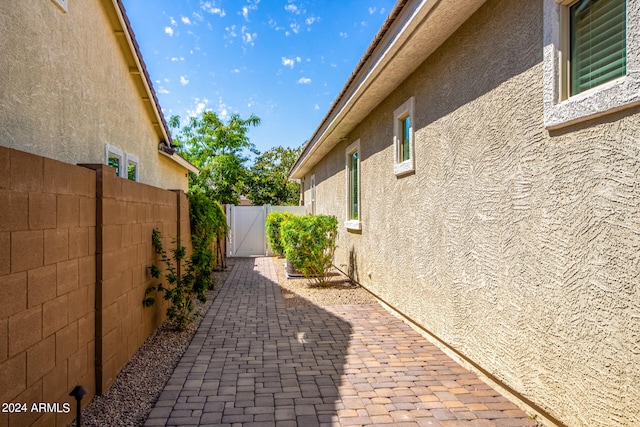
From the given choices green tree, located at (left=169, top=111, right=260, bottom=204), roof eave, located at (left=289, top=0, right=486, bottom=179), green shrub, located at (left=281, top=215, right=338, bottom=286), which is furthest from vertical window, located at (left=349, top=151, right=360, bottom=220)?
green tree, located at (left=169, top=111, right=260, bottom=204)

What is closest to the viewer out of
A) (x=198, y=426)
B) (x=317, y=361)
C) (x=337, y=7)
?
(x=198, y=426)

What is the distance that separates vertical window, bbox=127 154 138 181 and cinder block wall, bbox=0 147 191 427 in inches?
178

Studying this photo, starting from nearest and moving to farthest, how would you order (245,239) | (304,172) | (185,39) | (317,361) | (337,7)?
(317,361), (337,7), (185,39), (245,239), (304,172)

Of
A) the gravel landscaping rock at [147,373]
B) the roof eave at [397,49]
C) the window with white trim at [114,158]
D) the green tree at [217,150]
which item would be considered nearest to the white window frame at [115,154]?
the window with white trim at [114,158]

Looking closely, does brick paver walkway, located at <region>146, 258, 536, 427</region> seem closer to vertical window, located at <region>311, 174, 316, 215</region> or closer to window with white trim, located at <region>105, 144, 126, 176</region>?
window with white trim, located at <region>105, 144, 126, 176</region>

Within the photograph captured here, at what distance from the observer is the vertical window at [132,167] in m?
8.65

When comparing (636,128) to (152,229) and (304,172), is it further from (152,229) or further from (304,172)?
(304,172)

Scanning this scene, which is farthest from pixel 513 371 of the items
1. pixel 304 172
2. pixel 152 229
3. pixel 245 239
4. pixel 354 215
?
pixel 304 172

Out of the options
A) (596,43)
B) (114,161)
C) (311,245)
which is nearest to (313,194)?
(311,245)

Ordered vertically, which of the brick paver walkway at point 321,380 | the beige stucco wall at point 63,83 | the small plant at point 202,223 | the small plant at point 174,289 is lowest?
the brick paver walkway at point 321,380

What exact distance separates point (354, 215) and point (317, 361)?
564cm

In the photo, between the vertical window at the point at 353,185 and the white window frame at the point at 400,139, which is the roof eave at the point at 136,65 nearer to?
the vertical window at the point at 353,185

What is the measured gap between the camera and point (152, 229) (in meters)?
5.52

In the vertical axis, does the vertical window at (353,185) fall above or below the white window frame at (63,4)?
below
